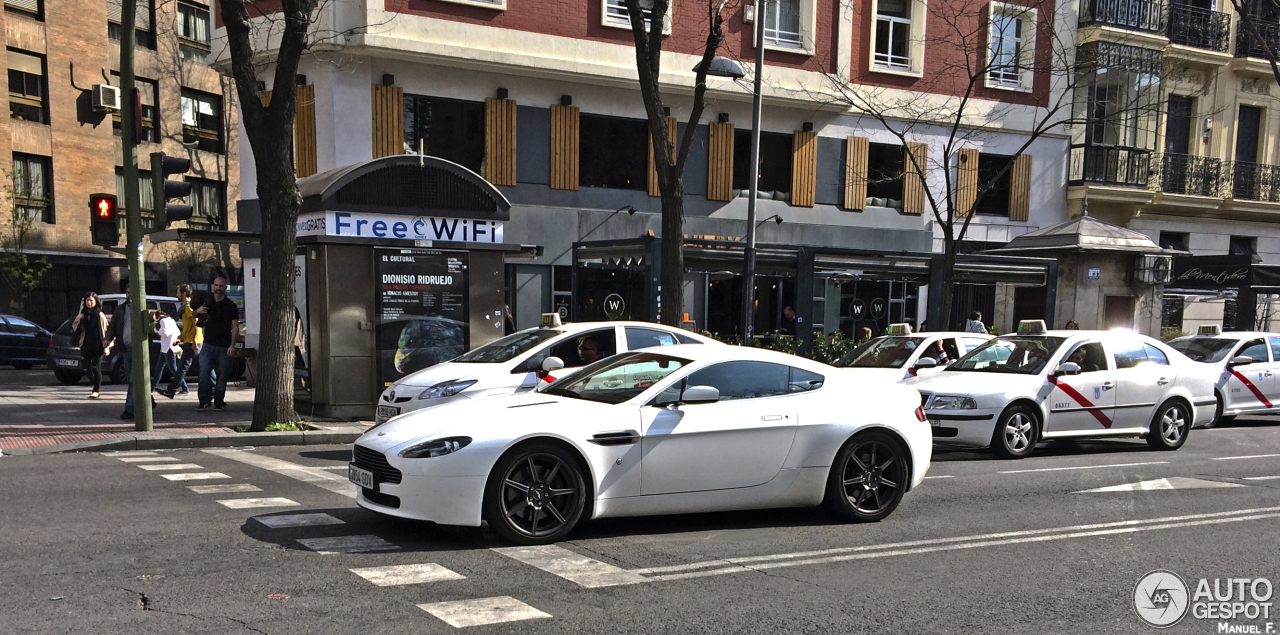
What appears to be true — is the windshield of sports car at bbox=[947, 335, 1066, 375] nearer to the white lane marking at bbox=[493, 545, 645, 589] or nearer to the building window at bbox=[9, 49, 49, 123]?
the white lane marking at bbox=[493, 545, 645, 589]

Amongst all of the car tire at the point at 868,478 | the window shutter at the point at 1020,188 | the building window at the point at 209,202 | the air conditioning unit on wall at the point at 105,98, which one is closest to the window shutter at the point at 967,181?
the window shutter at the point at 1020,188

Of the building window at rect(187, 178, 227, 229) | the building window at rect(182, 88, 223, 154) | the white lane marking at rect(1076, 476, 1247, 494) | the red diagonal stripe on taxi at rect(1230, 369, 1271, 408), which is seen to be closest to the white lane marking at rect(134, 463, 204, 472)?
the white lane marking at rect(1076, 476, 1247, 494)

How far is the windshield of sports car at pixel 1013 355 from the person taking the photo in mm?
12172

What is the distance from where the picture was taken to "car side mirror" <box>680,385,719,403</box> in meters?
6.80

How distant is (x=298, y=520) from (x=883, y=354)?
9.44 metres

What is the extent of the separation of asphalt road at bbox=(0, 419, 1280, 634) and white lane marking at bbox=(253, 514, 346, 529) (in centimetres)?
3

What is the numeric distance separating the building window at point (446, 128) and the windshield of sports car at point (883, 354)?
10.1 metres

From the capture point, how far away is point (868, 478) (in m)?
7.52

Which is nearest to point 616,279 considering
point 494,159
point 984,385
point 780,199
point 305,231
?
point 494,159

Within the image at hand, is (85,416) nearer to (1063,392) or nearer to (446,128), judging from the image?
(446,128)

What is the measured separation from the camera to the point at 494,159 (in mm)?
21188

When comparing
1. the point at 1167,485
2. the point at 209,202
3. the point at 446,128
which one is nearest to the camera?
the point at 1167,485

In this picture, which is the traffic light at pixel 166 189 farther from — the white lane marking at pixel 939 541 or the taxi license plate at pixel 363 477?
the white lane marking at pixel 939 541

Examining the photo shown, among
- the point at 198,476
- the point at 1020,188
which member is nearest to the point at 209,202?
the point at 1020,188
